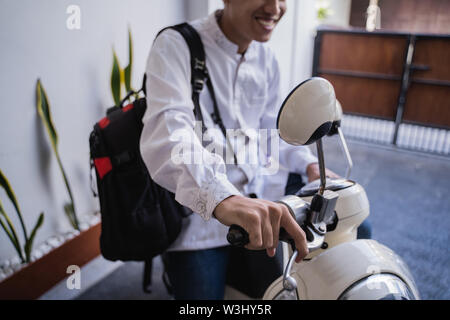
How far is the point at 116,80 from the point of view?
176 cm

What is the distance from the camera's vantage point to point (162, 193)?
1019 mm

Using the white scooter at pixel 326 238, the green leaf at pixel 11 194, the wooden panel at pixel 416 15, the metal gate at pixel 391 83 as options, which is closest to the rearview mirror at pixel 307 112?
the white scooter at pixel 326 238

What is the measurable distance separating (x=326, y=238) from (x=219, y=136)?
0.46m

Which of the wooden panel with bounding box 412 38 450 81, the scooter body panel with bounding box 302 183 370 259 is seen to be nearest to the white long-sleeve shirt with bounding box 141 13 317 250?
the scooter body panel with bounding box 302 183 370 259

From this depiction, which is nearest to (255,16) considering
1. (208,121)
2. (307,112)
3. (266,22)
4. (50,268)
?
(266,22)

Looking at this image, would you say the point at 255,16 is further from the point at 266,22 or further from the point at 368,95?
the point at 368,95

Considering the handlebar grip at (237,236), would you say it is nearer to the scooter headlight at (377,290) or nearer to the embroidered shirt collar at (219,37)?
the scooter headlight at (377,290)

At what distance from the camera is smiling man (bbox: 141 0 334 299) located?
25.5 inches

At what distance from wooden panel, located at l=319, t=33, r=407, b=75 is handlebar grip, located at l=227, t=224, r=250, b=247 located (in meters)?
3.46

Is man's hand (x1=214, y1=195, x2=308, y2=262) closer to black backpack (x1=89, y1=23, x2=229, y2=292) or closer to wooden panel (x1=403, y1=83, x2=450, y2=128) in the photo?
black backpack (x1=89, y1=23, x2=229, y2=292)

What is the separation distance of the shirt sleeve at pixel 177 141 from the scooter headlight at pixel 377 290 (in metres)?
0.24
